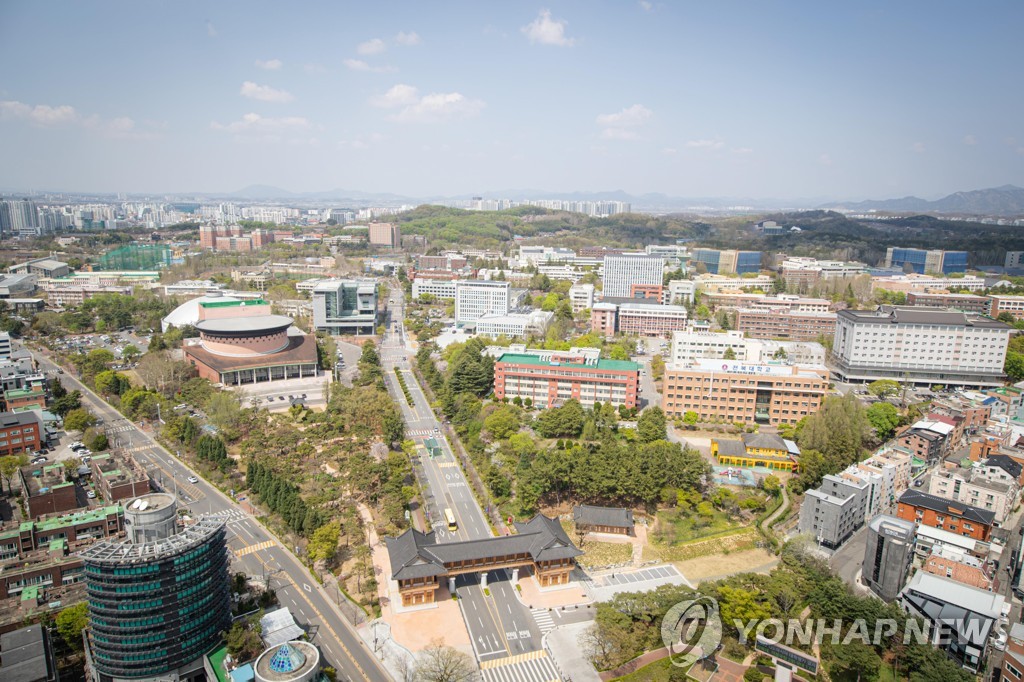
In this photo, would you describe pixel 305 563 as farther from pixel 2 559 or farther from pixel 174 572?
pixel 2 559

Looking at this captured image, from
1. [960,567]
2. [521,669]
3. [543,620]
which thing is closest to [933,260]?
[960,567]

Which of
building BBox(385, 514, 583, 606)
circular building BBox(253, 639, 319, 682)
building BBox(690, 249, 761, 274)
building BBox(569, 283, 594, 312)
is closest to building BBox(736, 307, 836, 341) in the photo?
building BBox(569, 283, 594, 312)

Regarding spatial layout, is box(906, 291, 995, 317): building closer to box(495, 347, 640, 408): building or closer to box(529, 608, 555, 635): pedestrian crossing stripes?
box(495, 347, 640, 408): building

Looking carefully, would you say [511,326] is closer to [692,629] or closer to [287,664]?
[692,629]

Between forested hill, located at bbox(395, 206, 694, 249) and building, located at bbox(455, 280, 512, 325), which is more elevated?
forested hill, located at bbox(395, 206, 694, 249)

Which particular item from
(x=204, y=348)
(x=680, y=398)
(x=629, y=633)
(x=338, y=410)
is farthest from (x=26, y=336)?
(x=629, y=633)

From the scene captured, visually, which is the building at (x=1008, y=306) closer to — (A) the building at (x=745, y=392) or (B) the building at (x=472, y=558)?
(A) the building at (x=745, y=392)
